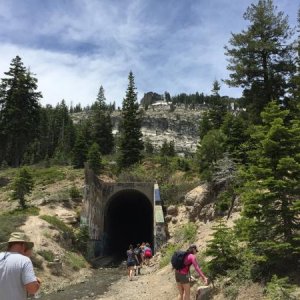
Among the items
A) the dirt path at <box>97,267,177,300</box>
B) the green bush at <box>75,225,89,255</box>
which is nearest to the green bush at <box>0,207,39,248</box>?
the green bush at <box>75,225,89,255</box>

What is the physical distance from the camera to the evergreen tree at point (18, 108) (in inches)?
2184

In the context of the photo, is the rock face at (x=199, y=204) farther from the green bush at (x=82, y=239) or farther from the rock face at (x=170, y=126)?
the rock face at (x=170, y=126)

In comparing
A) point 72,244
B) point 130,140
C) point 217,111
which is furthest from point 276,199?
point 217,111

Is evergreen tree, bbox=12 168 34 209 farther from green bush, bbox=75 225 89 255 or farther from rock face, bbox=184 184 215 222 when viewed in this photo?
rock face, bbox=184 184 215 222

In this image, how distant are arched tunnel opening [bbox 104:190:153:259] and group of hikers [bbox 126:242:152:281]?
32.3 feet

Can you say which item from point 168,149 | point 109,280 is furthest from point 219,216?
point 168,149

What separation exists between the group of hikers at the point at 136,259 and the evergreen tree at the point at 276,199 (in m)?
11.1

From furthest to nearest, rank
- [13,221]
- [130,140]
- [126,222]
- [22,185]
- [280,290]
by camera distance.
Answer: [130,140]
[126,222]
[22,185]
[13,221]
[280,290]

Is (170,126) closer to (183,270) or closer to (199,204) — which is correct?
(199,204)

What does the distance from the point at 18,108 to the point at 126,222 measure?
21146 mm

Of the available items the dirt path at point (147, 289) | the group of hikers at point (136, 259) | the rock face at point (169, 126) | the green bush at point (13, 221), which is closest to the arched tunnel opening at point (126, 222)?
the green bush at point (13, 221)

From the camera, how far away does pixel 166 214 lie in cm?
3359

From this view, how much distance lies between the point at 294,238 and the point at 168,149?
62.8 m

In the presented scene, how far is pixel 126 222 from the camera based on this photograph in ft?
160
